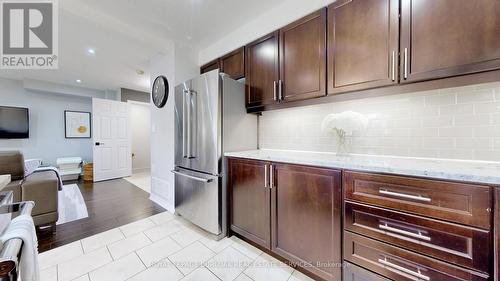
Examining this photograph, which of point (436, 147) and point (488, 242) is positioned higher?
point (436, 147)

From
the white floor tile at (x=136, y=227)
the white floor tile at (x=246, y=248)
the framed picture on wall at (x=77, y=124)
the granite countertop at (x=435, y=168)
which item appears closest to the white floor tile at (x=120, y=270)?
the white floor tile at (x=136, y=227)

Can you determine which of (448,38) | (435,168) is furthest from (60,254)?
(448,38)

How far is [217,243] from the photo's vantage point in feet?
6.31

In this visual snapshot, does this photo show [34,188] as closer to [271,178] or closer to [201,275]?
[201,275]

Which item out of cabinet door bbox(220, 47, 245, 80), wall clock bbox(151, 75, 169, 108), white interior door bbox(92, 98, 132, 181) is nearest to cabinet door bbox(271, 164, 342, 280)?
cabinet door bbox(220, 47, 245, 80)

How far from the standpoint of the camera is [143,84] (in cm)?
475

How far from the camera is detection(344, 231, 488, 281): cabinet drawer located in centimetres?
92

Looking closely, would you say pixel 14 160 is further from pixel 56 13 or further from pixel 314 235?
pixel 314 235

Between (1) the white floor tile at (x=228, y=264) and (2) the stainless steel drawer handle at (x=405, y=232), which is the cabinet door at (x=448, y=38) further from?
(1) the white floor tile at (x=228, y=264)

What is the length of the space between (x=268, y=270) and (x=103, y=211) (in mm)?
2527

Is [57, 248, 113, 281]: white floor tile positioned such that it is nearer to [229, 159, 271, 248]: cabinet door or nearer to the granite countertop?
[229, 159, 271, 248]: cabinet door

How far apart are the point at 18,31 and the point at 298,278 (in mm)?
3956

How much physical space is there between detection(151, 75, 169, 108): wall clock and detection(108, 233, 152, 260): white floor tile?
6.05ft

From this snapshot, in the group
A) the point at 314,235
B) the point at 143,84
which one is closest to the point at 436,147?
the point at 314,235
